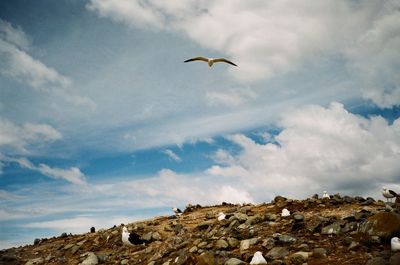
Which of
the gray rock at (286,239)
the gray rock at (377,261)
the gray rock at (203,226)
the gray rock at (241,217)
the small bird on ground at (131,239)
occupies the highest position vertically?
the gray rock at (241,217)

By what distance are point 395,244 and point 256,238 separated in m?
4.94

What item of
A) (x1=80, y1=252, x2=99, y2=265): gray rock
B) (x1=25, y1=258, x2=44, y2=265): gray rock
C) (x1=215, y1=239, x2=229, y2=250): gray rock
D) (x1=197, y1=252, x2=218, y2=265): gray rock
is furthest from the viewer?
(x1=25, y1=258, x2=44, y2=265): gray rock

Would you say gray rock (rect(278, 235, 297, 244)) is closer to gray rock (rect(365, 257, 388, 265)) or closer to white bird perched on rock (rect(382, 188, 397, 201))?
gray rock (rect(365, 257, 388, 265))

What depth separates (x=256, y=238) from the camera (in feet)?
48.0

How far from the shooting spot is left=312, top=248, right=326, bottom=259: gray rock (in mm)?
12180

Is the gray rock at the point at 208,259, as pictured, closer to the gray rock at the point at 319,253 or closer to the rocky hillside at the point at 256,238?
the rocky hillside at the point at 256,238

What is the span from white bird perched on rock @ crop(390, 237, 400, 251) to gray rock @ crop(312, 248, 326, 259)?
2.05 metres

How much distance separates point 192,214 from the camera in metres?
23.2

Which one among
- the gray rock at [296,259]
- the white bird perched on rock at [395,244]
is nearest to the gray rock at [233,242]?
the gray rock at [296,259]

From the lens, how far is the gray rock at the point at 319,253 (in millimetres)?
12180

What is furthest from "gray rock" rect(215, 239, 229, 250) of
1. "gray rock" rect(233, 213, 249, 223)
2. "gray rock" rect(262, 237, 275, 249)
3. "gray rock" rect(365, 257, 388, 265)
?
"gray rock" rect(365, 257, 388, 265)

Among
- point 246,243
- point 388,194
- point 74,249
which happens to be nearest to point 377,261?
point 246,243

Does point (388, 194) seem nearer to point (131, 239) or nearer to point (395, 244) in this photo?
point (395, 244)

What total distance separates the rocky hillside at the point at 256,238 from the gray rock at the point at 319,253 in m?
0.03
